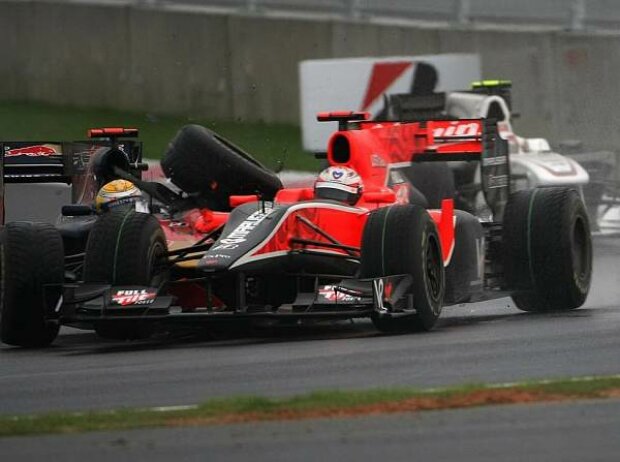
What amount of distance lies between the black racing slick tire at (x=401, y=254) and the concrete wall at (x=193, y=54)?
1217cm

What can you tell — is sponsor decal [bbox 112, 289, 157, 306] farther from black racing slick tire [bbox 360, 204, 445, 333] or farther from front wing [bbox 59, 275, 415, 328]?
black racing slick tire [bbox 360, 204, 445, 333]

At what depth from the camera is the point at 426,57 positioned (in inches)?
949

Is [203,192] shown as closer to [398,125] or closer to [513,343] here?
[398,125]

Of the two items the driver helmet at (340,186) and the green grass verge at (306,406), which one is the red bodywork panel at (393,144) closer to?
the driver helmet at (340,186)

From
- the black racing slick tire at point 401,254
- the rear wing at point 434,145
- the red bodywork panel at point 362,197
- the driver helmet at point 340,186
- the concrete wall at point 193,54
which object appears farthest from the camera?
the concrete wall at point 193,54

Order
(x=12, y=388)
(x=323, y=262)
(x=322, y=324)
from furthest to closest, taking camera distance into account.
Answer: (x=322, y=324) < (x=323, y=262) < (x=12, y=388)

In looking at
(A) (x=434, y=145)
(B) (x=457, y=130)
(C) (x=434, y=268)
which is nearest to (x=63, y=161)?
(A) (x=434, y=145)

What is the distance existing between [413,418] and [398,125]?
621 centimetres

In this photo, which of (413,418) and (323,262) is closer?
(413,418)

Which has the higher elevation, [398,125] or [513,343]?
[398,125]

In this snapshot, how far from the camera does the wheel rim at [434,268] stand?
12445 millimetres

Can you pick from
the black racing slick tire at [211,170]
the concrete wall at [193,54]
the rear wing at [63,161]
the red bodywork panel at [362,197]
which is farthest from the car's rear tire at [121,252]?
the concrete wall at [193,54]

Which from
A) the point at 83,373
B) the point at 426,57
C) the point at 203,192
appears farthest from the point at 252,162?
the point at 426,57

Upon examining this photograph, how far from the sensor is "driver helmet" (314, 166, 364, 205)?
13.2m
